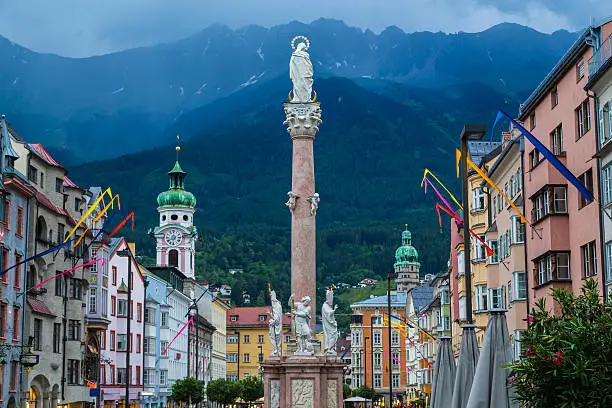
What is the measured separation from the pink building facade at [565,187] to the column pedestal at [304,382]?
9.66 meters

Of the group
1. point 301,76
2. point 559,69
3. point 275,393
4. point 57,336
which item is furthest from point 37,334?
point 559,69

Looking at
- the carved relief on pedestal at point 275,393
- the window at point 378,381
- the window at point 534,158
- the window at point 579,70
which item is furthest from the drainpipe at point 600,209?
the window at point 378,381

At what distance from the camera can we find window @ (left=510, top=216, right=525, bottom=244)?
161ft

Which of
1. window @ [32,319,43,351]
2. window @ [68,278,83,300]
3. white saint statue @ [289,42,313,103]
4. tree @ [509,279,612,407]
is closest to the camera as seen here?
tree @ [509,279,612,407]

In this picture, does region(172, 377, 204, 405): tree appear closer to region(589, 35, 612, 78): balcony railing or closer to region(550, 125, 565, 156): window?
region(550, 125, 565, 156): window

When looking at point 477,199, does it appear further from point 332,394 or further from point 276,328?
point 332,394

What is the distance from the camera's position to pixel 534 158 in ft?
153

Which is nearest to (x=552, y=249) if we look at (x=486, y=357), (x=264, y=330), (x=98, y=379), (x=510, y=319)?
(x=510, y=319)

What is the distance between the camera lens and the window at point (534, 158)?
45.7 m

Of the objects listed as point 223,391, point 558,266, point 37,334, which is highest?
point 558,266

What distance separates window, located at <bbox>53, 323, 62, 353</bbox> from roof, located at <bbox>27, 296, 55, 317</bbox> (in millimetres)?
2059

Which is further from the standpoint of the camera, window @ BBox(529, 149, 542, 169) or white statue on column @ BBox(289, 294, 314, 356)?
window @ BBox(529, 149, 542, 169)

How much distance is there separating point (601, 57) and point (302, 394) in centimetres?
1893

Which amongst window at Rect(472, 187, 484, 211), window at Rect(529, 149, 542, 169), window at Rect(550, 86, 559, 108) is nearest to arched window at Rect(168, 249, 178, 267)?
window at Rect(472, 187, 484, 211)
